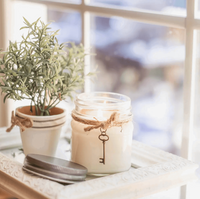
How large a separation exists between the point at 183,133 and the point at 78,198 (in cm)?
39

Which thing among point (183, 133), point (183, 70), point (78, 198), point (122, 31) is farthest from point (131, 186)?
point (122, 31)

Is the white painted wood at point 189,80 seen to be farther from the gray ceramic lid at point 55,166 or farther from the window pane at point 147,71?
the gray ceramic lid at point 55,166

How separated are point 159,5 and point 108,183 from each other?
21.6 inches

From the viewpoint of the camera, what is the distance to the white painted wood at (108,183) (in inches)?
22.7

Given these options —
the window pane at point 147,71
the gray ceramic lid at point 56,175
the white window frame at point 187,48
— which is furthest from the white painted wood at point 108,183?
the window pane at point 147,71

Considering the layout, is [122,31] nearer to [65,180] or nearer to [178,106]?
[178,106]

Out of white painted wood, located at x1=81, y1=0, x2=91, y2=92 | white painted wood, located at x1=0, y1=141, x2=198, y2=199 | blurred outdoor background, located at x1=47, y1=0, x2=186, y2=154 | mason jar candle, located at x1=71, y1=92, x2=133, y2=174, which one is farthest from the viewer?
white painted wood, located at x1=81, y1=0, x2=91, y2=92

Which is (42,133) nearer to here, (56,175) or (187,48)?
(56,175)

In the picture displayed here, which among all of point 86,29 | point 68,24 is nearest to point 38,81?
point 86,29

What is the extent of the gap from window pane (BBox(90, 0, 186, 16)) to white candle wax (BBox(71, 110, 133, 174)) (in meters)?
0.36

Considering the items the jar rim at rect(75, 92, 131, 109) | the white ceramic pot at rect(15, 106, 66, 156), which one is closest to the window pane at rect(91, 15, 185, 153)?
the jar rim at rect(75, 92, 131, 109)

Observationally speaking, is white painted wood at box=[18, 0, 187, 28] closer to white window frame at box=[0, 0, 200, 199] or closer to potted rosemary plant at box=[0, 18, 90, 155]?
white window frame at box=[0, 0, 200, 199]

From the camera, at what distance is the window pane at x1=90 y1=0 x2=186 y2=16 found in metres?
0.88

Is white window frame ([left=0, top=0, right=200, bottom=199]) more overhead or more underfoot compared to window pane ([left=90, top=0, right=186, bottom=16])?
more underfoot
